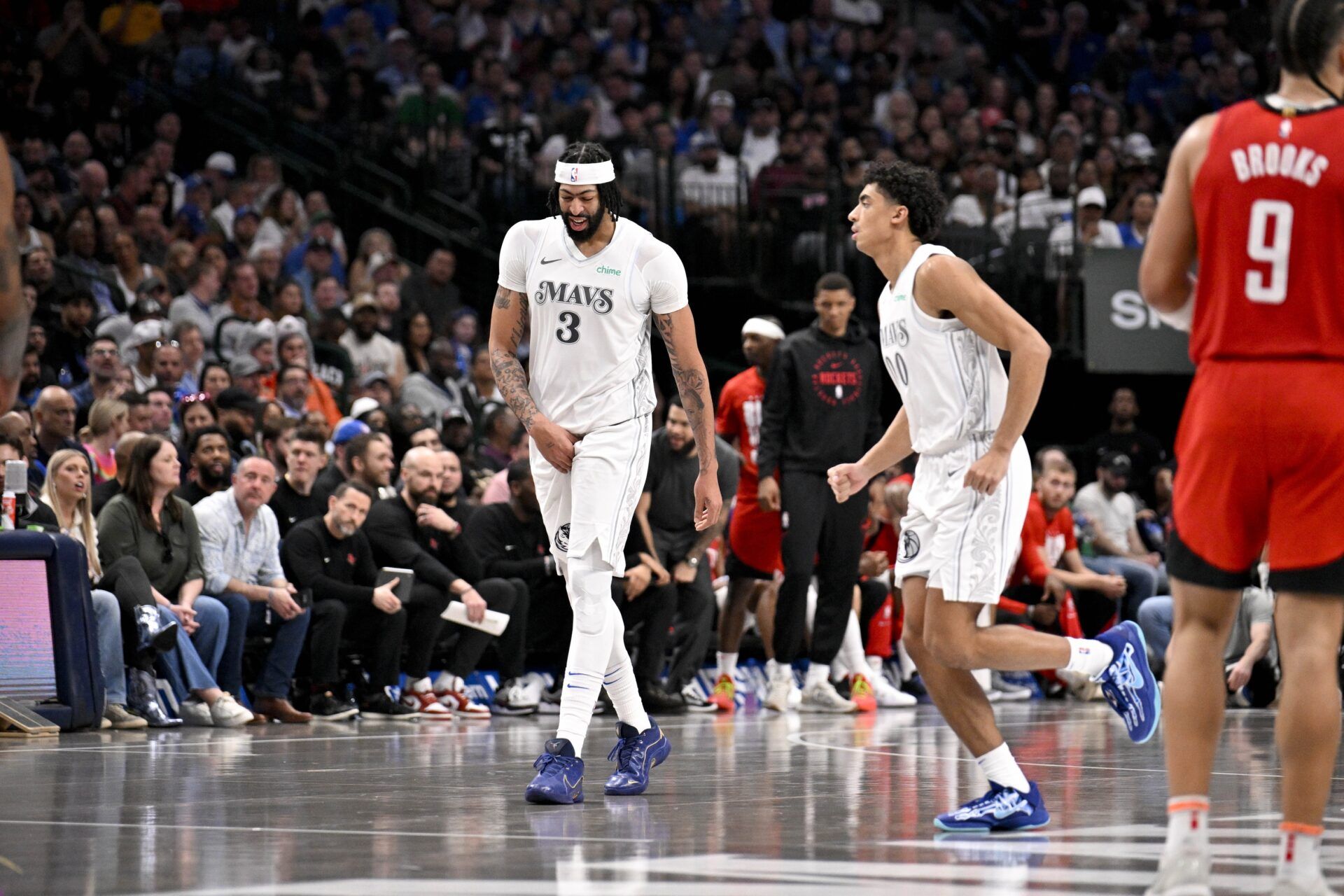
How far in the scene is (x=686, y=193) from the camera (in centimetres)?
1557

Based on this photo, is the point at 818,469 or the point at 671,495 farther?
the point at 671,495

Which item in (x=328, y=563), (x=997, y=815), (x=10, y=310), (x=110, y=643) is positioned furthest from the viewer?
(x=328, y=563)

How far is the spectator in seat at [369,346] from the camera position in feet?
43.5

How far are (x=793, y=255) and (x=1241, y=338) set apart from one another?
→ 37.3ft

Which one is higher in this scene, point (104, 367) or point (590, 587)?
point (104, 367)

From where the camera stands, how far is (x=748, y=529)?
11.2m

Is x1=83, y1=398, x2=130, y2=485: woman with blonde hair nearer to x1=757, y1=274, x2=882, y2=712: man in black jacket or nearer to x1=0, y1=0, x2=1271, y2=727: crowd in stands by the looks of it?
x1=0, y1=0, x2=1271, y2=727: crowd in stands

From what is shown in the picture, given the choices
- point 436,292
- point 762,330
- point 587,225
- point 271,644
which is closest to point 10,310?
point 587,225

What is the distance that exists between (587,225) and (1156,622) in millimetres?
Answer: 6905

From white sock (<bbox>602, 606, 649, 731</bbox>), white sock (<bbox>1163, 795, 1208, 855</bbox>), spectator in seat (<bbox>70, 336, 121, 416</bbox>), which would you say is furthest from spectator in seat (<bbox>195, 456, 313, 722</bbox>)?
white sock (<bbox>1163, 795, 1208, 855</bbox>)

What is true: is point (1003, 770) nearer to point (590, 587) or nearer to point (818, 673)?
point (590, 587)

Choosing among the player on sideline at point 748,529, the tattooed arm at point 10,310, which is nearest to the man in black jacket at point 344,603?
the player on sideline at point 748,529

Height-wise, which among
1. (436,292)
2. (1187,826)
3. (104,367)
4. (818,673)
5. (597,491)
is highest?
(436,292)

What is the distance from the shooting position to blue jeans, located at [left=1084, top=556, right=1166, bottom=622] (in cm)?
1301
